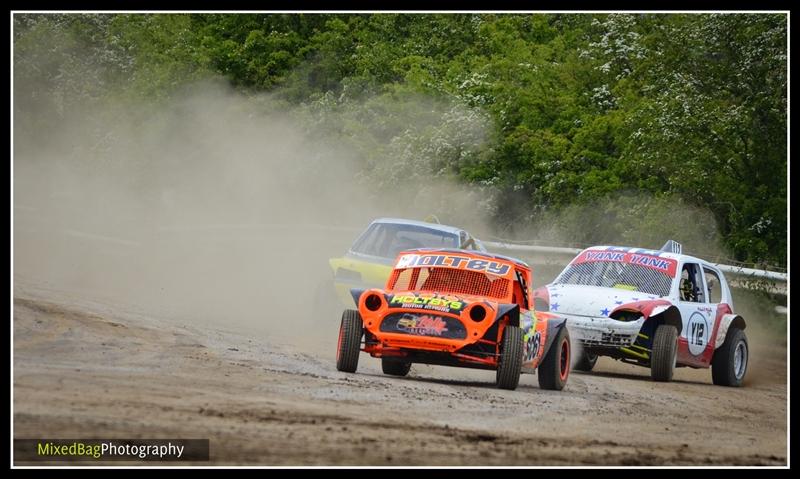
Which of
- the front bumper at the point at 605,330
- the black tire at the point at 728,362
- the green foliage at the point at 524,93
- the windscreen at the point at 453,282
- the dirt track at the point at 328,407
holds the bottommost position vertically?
the dirt track at the point at 328,407

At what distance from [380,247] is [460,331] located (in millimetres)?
5989

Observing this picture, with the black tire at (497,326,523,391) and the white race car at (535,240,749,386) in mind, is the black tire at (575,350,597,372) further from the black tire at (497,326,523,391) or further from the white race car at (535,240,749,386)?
the black tire at (497,326,523,391)

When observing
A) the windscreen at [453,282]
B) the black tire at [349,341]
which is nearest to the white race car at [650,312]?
the windscreen at [453,282]

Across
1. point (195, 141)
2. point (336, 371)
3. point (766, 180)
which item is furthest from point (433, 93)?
point (336, 371)

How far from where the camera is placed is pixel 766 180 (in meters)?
27.7

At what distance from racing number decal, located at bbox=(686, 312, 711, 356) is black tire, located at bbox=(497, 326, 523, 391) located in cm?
398

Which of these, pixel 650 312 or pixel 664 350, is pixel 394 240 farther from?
pixel 664 350

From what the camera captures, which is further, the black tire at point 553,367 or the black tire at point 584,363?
the black tire at point 584,363

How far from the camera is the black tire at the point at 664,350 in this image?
15.8 meters

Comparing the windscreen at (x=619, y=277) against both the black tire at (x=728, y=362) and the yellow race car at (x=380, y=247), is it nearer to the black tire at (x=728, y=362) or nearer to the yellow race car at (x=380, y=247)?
the black tire at (x=728, y=362)

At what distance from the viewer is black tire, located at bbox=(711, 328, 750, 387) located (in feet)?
57.2

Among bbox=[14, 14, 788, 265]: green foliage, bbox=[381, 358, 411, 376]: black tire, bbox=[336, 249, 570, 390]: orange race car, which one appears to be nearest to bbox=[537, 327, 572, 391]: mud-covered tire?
bbox=[336, 249, 570, 390]: orange race car

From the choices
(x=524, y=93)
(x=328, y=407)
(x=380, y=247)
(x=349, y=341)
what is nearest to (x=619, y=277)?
(x=380, y=247)

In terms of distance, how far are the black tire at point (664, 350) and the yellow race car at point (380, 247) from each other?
369cm
